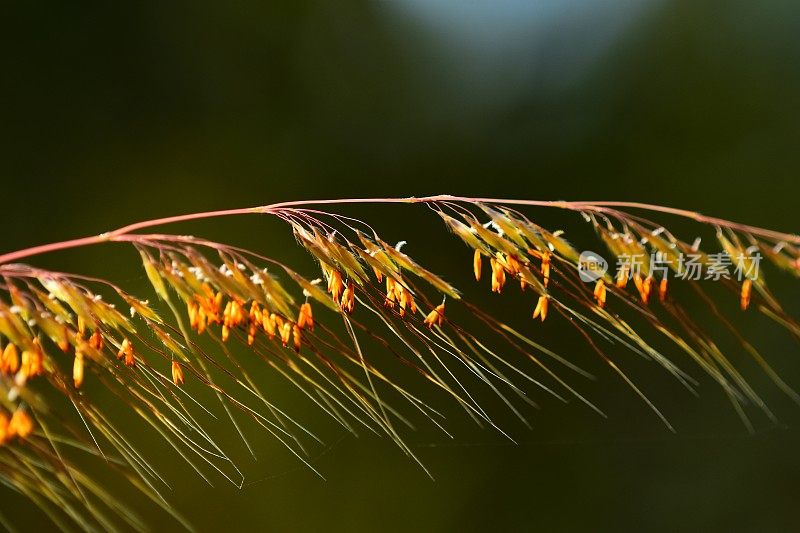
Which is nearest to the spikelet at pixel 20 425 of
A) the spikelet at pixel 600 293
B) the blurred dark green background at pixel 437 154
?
the spikelet at pixel 600 293

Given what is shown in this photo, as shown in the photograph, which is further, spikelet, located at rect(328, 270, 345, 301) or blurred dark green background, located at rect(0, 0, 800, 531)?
blurred dark green background, located at rect(0, 0, 800, 531)

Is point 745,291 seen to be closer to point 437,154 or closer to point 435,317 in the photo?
point 435,317

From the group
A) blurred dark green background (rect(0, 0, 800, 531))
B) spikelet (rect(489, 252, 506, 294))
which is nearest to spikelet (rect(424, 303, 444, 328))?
spikelet (rect(489, 252, 506, 294))

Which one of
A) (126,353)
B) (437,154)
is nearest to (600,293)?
(126,353)

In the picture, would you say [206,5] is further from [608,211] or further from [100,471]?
[608,211]

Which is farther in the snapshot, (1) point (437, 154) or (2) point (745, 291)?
(1) point (437, 154)

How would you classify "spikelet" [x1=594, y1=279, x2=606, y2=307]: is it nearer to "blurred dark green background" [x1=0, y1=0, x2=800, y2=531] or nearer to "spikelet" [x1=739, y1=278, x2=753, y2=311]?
"spikelet" [x1=739, y1=278, x2=753, y2=311]

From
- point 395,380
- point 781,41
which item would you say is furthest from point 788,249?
point 781,41

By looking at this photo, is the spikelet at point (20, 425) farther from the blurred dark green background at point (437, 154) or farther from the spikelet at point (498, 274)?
the blurred dark green background at point (437, 154)

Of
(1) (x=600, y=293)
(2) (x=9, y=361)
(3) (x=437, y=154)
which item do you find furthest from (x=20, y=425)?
(3) (x=437, y=154)
